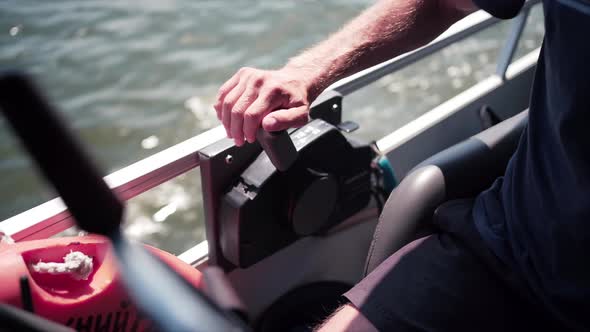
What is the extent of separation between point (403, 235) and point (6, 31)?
4.43 m

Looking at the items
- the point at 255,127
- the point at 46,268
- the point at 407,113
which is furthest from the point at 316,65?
the point at 407,113

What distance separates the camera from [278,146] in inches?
38.0

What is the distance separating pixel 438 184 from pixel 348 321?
35 cm

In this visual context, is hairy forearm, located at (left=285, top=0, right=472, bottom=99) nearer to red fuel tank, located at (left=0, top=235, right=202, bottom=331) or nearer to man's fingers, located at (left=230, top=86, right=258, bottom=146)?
man's fingers, located at (left=230, top=86, right=258, bottom=146)

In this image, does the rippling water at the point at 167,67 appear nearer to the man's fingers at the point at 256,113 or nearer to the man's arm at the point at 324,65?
the man's arm at the point at 324,65

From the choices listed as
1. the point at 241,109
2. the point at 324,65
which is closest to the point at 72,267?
the point at 241,109

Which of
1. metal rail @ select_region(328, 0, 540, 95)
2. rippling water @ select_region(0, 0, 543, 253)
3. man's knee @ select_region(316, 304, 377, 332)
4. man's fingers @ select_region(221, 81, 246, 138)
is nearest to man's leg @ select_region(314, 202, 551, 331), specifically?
man's knee @ select_region(316, 304, 377, 332)

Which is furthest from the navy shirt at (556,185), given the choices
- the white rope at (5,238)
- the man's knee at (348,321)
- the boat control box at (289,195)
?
the white rope at (5,238)

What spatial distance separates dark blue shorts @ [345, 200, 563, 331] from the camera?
0.95 meters

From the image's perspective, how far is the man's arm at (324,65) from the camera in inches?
37.8

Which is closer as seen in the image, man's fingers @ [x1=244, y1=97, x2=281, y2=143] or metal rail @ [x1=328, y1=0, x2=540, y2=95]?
man's fingers @ [x1=244, y1=97, x2=281, y2=143]

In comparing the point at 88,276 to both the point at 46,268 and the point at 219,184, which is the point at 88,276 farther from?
the point at 219,184

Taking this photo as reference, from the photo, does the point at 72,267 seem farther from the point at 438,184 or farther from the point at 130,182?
the point at 438,184

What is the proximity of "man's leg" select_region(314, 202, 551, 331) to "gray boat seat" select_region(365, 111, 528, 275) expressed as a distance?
64mm
